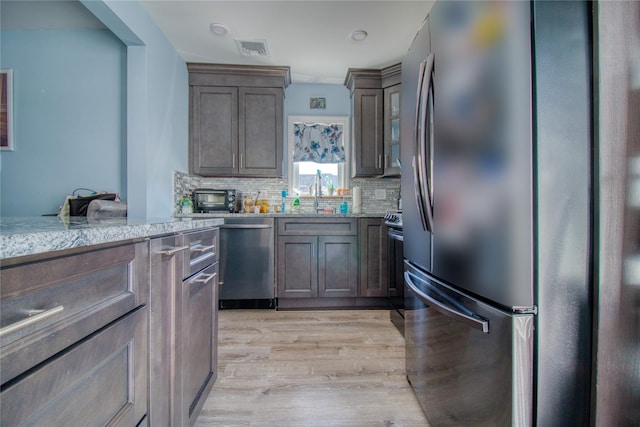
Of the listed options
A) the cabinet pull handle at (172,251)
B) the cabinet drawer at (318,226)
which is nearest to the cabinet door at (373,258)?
the cabinet drawer at (318,226)

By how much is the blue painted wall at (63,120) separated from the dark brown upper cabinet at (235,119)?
71cm

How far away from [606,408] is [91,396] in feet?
4.03

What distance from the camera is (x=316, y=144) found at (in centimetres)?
330

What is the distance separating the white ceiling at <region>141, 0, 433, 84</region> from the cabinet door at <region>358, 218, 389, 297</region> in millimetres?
1746

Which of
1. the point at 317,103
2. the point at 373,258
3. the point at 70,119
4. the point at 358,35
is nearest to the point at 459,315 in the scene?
the point at 373,258

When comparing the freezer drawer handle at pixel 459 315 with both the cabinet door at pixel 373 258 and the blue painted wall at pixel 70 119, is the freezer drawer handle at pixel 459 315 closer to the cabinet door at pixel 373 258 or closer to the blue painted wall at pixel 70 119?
the cabinet door at pixel 373 258

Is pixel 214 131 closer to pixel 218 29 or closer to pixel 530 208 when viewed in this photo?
pixel 218 29

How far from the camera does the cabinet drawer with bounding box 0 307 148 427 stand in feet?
1.32

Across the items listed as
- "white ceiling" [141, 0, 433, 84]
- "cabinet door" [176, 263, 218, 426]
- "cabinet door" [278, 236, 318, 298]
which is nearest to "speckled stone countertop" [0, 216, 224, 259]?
"cabinet door" [176, 263, 218, 426]

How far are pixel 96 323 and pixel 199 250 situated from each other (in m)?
0.58

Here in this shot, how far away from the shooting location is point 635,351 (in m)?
0.66

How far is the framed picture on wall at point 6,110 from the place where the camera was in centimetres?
236

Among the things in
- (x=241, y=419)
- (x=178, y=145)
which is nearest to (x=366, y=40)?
(x=178, y=145)

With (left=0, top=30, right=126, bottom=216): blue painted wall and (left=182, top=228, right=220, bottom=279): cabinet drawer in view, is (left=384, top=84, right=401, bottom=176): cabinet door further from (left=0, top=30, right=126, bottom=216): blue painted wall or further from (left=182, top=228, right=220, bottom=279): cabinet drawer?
(left=0, top=30, right=126, bottom=216): blue painted wall
